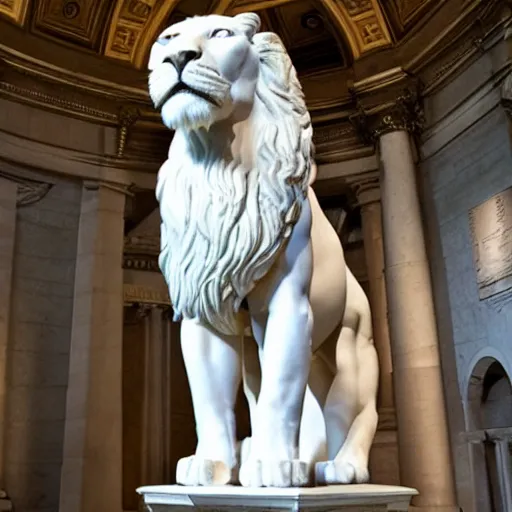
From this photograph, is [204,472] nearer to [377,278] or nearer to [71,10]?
[377,278]

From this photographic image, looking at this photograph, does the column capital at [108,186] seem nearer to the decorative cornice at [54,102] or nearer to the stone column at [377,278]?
the decorative cornice at [54,102]

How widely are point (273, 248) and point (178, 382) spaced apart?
9.55 metres

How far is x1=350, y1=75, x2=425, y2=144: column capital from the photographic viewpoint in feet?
31.4

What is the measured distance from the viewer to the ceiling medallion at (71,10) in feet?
33.1

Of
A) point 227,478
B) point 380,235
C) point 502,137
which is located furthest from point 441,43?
point 227,478

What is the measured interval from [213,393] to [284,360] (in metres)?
0.34

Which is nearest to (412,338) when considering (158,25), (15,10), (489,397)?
(489,397)

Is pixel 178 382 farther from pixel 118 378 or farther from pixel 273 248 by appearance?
pixel 273 248

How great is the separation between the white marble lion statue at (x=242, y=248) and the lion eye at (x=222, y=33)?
1 centimetres

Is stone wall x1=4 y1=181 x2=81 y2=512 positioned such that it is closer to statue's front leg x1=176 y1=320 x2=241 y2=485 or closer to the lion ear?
statue's front leg x1=176 y1=320 x2=241 y2=485

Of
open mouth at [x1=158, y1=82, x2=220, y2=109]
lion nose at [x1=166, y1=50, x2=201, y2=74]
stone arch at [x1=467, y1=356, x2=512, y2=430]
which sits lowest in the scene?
stone arch at [x1=467, y1=356, x2=512, y2=430]

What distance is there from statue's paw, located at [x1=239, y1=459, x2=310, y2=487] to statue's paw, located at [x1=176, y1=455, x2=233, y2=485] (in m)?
0.15

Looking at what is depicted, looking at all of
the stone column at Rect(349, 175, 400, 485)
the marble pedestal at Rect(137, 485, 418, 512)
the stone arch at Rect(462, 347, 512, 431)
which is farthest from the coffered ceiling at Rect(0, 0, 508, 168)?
the marble pedestal at Rect(137, 485, 418, 512)

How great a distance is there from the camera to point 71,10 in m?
10.2
